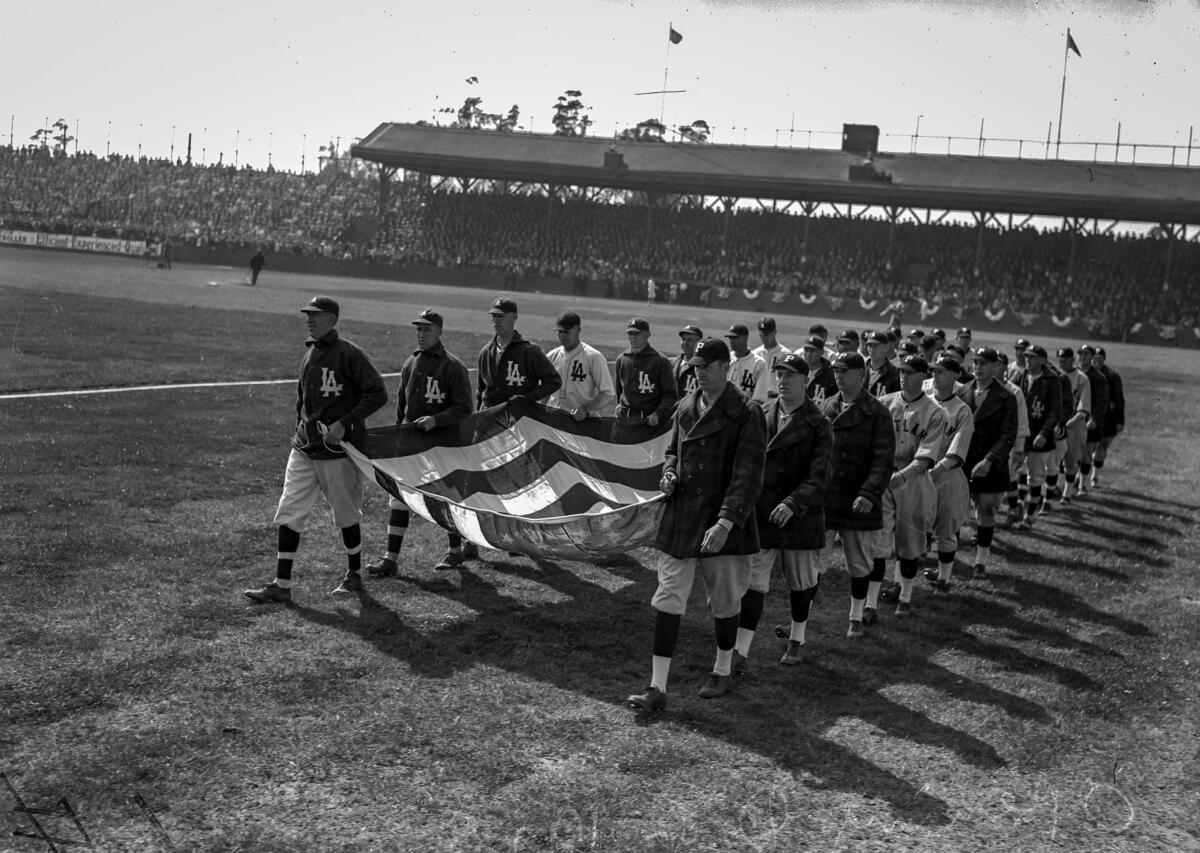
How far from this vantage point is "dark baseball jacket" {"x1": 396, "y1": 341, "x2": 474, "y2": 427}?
11.6 metres

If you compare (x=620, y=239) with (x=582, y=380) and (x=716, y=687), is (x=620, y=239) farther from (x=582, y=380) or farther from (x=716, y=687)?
(x=716, y=687)

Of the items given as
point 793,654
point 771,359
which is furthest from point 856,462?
point 771,359

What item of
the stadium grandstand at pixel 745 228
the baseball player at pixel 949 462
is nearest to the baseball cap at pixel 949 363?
the baseball player at pixel 949 462

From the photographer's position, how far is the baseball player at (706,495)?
8.06 meters

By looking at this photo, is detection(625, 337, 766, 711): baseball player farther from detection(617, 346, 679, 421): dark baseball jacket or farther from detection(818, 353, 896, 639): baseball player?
detection(617, 346, 679, 421): dark baseball jacket

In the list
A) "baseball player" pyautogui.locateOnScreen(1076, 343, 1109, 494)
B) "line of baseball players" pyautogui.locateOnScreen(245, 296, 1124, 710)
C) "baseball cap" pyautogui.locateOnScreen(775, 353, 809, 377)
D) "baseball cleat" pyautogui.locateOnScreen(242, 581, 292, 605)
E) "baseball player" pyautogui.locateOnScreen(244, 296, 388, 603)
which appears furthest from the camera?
"baseball player" pyautogui.locateOnScreen(1076, 343, 1109, 494)

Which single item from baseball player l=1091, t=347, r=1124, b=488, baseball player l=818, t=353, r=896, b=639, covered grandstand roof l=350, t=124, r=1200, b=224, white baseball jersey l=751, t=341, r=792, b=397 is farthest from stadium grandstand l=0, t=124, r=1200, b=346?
baseball player l=818, t=353, r=896, b=639

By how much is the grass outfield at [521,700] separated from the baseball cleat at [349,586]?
0.14 m

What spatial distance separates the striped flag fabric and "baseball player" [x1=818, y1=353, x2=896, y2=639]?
1.63 meters

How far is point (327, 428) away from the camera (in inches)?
401

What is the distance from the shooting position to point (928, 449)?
432 inches

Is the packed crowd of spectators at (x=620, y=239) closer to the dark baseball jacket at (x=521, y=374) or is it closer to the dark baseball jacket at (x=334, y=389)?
the dark baseball jacket at (x=521, y=374)

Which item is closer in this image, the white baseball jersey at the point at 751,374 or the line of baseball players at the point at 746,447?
the line of baseball players at the point at 746,447

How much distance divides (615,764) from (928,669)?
3.62 meters
